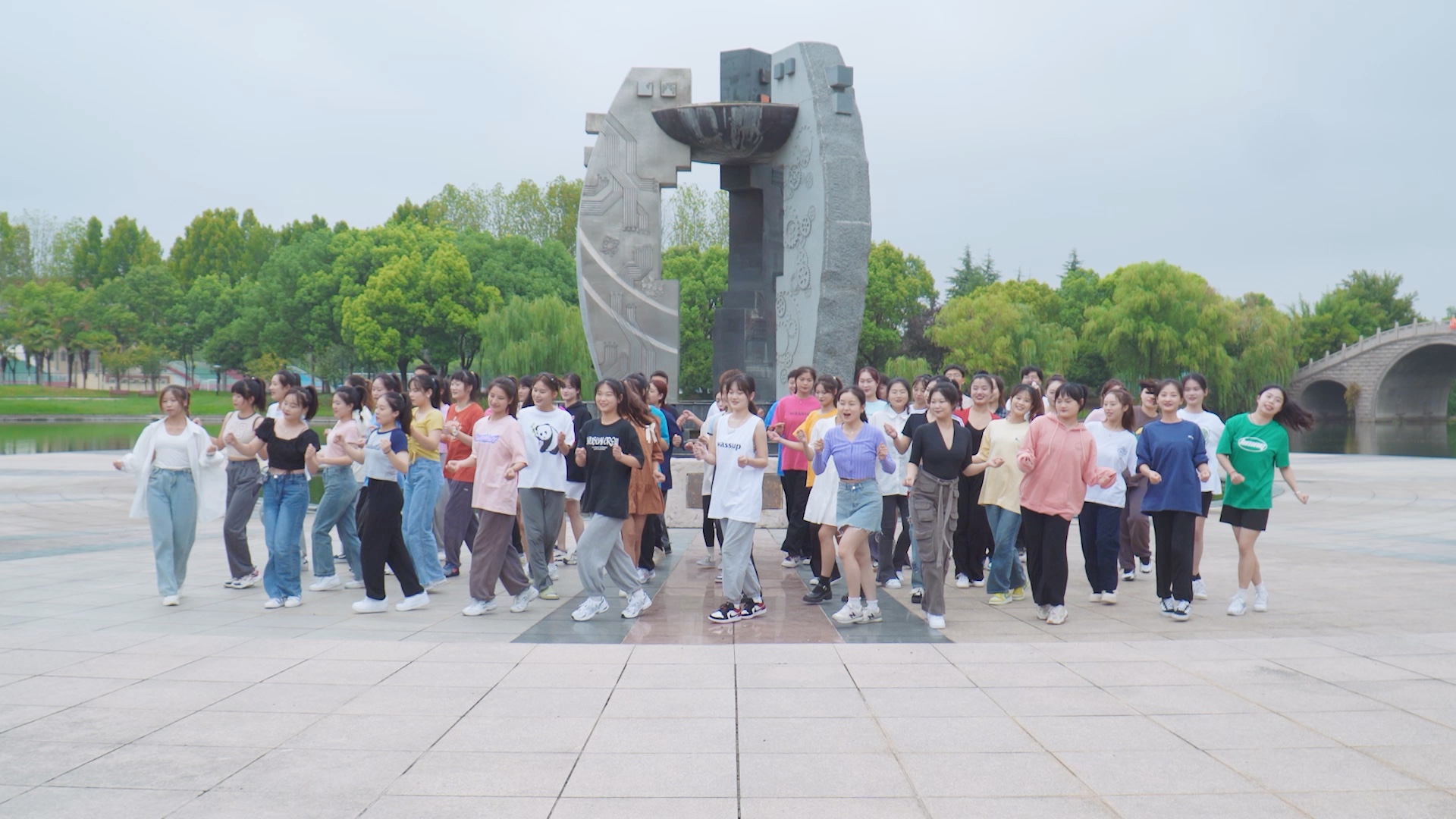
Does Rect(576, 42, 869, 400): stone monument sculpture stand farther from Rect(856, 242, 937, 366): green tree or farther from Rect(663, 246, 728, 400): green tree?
Rect(856, 242, 937, 366): green tree

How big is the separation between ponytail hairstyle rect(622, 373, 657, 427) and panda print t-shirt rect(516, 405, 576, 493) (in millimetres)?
479

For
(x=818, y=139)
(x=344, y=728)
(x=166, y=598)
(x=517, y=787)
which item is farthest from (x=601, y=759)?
(x=818, y=139)

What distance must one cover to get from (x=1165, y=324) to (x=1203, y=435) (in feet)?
121

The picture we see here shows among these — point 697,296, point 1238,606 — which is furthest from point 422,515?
point 697,296

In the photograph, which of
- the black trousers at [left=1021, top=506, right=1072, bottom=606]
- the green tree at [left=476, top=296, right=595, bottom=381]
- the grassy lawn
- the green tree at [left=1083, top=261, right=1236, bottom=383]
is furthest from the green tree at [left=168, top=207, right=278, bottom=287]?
the black trousers at [left=1021, top=506, right=1072, bottom=606]

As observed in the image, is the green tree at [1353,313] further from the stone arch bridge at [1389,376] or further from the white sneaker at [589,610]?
the white sneaker at [589,610]

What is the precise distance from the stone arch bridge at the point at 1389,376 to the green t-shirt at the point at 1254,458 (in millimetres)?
50703

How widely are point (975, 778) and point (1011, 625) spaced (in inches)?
109

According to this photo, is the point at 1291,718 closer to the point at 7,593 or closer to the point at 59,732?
the point at 59,732

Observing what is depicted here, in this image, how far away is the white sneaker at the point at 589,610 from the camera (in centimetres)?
593

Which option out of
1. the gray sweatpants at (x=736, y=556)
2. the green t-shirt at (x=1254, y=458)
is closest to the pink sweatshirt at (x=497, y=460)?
the gray sweatpants at (x=736, y=556)

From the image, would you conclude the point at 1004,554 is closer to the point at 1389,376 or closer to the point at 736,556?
the point at 736,556

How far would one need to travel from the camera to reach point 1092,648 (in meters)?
5.20

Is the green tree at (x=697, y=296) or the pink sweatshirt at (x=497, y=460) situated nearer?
the pink sweatshirt at (x=497, y=460)
